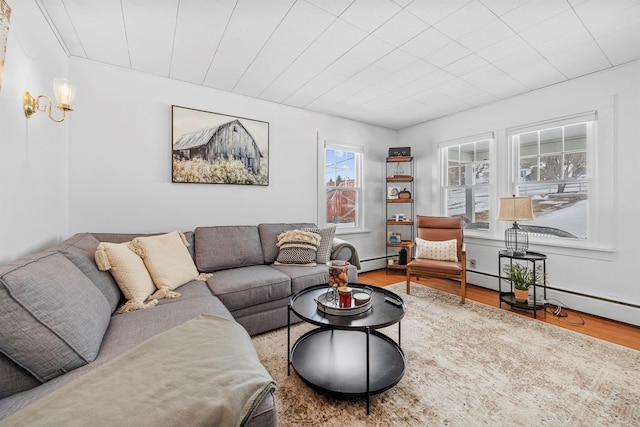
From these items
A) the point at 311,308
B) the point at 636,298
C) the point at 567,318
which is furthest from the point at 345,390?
the point at 636,298

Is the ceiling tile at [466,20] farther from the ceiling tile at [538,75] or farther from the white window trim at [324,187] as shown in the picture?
the white window trim at [324,187]

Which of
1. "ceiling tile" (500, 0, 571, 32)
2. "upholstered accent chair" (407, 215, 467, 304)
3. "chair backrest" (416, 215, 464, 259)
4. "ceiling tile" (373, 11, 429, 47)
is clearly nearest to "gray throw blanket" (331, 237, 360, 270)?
"upholstered accent chair" (407, 215, 467, 304)

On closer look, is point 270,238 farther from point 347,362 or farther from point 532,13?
point 532,13

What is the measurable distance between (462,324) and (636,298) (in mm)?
1686

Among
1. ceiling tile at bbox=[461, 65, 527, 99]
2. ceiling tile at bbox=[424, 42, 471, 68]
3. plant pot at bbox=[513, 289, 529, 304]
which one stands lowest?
plant pot at bbox=[513, 289, 529, 304]

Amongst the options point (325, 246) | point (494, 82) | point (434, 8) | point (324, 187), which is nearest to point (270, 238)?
point (325, 246)

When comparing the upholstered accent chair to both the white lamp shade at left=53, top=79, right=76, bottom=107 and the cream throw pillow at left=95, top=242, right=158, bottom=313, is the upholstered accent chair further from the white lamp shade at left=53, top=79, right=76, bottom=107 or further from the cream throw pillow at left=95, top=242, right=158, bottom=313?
the white lamp shade at left=53, top=79, right=76, bottom=107

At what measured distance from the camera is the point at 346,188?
4379 millimetres

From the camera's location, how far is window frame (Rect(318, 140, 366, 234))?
4.04 meters

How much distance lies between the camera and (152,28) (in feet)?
6.88

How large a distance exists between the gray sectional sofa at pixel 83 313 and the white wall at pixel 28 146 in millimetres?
226

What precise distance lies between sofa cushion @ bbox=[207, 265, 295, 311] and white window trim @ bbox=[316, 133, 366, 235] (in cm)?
161

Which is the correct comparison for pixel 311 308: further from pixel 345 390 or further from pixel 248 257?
pixel 248 257

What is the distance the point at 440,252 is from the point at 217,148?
3.05 metres
